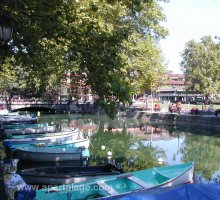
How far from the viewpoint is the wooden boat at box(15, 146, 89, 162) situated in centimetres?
1884

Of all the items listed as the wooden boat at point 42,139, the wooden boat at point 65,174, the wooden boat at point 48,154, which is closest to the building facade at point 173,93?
the wooden boat at point 42,139

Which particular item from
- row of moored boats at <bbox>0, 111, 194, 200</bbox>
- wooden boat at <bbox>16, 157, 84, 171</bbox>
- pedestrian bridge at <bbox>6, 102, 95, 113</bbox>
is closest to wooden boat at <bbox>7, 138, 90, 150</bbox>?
row of moored boats at <bbox>0, 111, 194, 200</bbox>

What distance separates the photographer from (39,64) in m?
13.3

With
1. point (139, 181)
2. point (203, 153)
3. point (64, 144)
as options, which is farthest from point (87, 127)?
point (139, 181)

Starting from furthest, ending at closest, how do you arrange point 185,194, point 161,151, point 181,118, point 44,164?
point 181,118, point 161,151, point 44,164, point 185,194

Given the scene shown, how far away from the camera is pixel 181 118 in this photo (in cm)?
4584

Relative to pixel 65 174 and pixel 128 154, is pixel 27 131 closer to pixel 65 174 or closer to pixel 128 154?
pixel 128 154

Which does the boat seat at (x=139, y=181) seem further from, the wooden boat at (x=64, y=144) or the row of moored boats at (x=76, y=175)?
the wooden boat at (x=64, y=144)

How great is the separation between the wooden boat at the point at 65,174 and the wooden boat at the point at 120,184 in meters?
1.63

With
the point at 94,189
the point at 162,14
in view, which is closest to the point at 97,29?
the point at 94,189

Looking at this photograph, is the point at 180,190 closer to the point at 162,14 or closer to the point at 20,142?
the point at 20,142

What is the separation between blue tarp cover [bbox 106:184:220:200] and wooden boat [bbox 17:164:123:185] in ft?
19.6

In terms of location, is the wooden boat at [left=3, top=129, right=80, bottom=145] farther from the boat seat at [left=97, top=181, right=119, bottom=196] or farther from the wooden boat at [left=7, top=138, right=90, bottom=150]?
the boat seat at [left=97, top=181, right=119, bottom=196]

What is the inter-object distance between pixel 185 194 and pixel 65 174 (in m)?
7.23
